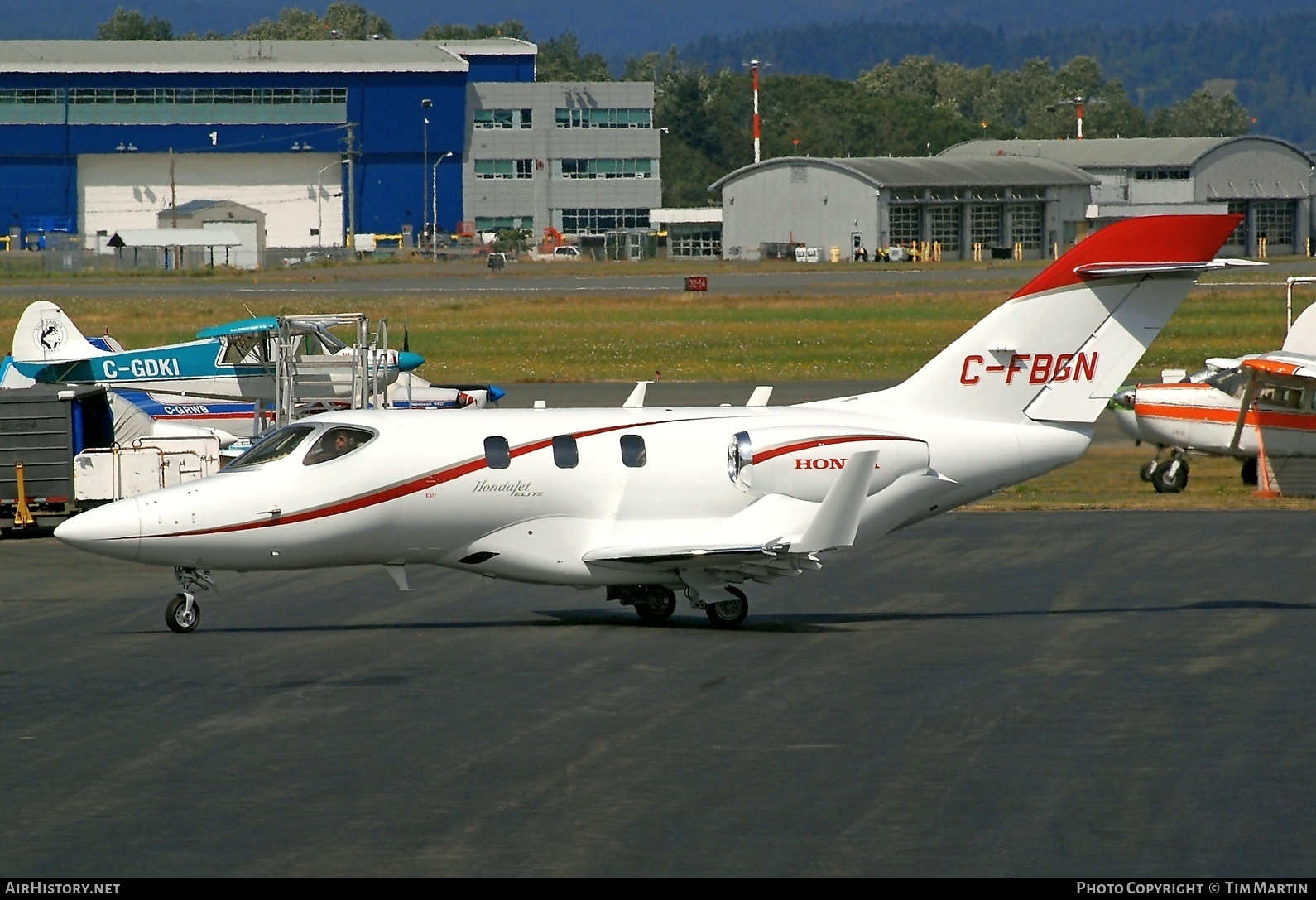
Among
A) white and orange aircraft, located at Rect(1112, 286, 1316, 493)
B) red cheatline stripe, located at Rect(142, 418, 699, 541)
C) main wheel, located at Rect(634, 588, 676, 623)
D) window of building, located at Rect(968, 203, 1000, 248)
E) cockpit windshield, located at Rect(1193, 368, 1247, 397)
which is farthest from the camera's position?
window of building, located at Rect(968, 203, 1000, 248)

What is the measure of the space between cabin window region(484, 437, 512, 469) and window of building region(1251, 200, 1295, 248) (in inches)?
4745

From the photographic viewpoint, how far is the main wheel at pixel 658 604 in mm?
20781

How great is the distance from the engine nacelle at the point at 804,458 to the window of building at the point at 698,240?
4592 inches

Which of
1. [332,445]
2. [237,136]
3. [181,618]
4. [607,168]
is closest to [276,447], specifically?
[332,445]

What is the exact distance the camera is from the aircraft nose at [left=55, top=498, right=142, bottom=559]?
19031mm

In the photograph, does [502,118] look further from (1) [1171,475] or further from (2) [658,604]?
(2) [658,604]

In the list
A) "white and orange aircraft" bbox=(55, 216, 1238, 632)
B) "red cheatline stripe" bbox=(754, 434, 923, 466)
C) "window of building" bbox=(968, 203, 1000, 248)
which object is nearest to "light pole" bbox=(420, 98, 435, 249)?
"window of building" bbox=(968, 203, 1000, 248)

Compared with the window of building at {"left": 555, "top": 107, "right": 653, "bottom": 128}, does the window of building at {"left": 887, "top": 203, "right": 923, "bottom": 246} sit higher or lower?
lower

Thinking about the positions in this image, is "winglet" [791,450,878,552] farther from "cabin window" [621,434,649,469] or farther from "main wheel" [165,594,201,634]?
"main wheel" [165,594,201,634]

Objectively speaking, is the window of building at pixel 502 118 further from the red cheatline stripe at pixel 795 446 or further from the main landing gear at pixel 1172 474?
the red cheatline stripe at pixel 795 446

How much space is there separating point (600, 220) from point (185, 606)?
5176 inches

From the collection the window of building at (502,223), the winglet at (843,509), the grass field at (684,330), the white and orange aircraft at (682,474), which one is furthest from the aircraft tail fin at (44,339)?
the window of building at (502,223)

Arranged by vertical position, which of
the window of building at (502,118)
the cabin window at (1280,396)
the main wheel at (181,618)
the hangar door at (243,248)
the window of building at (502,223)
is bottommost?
the main wheel at (181,618)

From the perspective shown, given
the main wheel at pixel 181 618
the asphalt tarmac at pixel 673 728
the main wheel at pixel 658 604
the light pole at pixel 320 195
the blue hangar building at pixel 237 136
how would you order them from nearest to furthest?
1. the asphalt tarmac at pixel 673 728
2. the main wheel at pixel 181 618
3. the main wheel at pixel 658 604
4. the blue hangar building at pixel 237 136
5. the light pole at pixel 320 195
